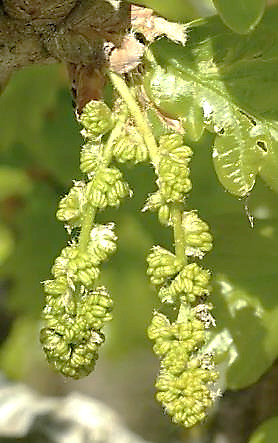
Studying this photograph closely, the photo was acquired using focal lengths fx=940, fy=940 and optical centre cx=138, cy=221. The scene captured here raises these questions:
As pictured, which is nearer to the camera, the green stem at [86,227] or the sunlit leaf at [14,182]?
the green stem at [86,227]

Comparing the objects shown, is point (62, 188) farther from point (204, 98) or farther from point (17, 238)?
point (204, 98)

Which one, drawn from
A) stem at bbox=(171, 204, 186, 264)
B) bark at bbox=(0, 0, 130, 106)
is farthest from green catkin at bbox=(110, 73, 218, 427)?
bark at bbox=(0, 0, 130, 106)

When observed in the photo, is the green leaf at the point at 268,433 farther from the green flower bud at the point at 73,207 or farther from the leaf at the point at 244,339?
the green flower bud at the point at 73,207

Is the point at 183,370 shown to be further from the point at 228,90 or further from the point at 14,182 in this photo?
the point at 14,182

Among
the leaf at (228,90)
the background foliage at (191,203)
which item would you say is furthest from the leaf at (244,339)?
the leaf at (228,90)

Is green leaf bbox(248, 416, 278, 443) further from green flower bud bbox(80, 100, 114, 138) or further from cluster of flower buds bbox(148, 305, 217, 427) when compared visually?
green flower bud bbox(80, 100, 114, 138)

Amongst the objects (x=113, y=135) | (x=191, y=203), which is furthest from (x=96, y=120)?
(x=191, y=203)
